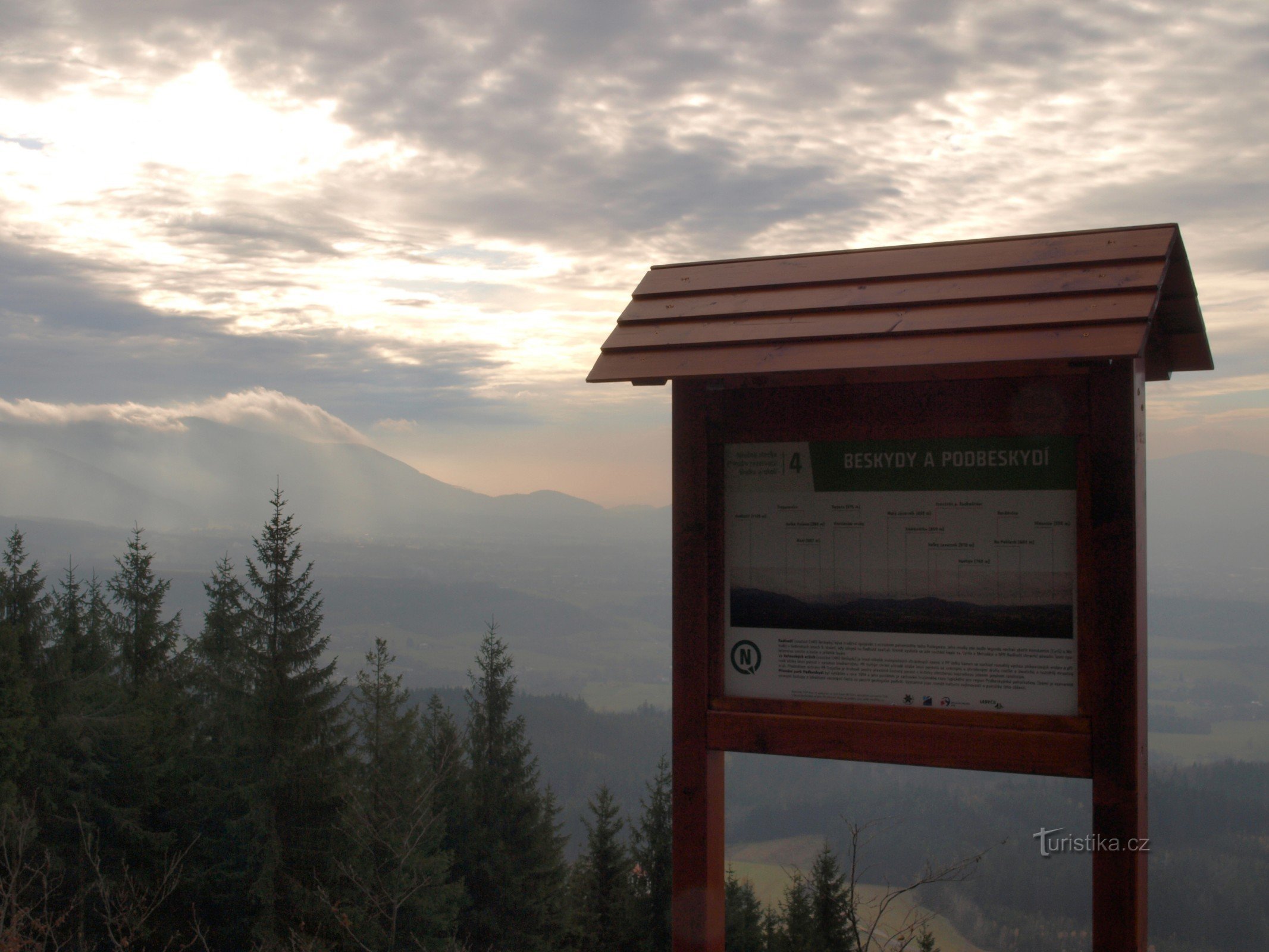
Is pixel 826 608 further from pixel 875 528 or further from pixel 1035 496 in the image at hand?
pixel 1035 496

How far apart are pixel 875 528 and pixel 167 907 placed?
19609 millimetres

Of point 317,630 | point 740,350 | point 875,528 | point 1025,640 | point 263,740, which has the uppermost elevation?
point 740,350

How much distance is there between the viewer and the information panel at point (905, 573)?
2568 mm

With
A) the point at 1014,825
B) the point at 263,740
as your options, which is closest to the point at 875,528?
the point at 263,740

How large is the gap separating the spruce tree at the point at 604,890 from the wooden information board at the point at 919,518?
22904 mm


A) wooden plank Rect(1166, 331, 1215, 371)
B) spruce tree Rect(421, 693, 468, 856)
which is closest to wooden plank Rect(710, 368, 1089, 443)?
wooden plank Rect(1166, 331, 1215, 371)

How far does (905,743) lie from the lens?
259 cm

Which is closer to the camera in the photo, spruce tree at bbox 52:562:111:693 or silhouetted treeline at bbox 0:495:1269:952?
silhouetted treeline at bbox 0:495:1269:952

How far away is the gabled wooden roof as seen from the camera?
2.49 m

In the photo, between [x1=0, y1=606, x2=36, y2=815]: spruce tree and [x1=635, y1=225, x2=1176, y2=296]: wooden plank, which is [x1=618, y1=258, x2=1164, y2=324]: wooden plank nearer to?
[x1=635, y1=225, x2=1176, y2=296]: wooden plank

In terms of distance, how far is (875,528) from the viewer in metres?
2.73

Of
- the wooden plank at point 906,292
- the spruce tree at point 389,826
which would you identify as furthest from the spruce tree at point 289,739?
the wooden plank at point 906,292

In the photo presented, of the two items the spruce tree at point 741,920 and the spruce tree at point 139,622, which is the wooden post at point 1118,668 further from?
the spruce tree at point 139,622

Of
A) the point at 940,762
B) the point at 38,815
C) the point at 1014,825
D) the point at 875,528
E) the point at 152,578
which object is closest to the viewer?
the point at 940,762
